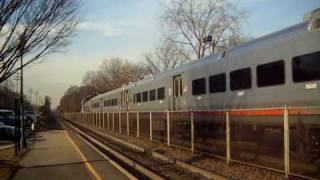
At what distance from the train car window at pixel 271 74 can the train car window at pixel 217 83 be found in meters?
3.00

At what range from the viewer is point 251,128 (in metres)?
13.6

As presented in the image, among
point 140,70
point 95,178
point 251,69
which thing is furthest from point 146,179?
point 140,70

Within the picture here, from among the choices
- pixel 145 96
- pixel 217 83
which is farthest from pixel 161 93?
pixel 217 83

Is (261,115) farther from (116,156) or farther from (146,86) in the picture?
(146,86)

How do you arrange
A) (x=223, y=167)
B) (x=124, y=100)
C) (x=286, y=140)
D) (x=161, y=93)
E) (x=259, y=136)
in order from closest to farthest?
(x=286, y=140) < (x=259, y=136) < (x=223, y=167) < (x=161, y=93) < (x=124, y=100)

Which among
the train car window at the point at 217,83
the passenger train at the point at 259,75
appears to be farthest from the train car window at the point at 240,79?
the train car window at the point at 217,83

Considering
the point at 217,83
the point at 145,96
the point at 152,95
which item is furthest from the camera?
the point at 145,96

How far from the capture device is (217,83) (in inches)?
830

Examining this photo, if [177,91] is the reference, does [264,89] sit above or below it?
below

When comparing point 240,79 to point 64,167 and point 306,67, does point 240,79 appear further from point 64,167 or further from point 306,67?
point 64,167

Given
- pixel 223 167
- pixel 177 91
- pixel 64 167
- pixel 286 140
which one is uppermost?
pixel 177 91

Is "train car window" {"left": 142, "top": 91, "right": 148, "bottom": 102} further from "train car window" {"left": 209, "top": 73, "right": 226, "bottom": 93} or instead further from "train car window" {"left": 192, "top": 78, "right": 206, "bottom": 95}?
"train car window" {"left": 209, "top": 73, "right": 226, "bottom": 93}

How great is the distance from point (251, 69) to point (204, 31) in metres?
42.3

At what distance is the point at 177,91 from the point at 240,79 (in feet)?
28.7
